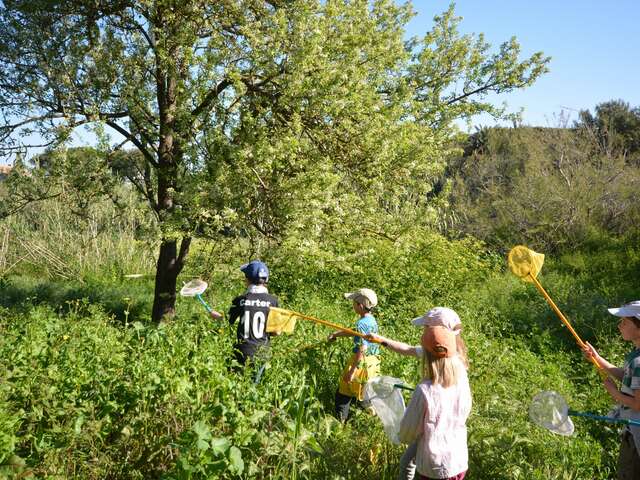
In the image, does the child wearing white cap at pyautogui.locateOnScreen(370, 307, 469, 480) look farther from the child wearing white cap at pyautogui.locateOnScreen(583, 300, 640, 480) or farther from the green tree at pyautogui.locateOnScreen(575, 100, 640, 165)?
the green tree at pyautogui.locateOnScreen(575, 100, 640, 165)

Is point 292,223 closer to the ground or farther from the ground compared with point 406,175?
closer to the ground

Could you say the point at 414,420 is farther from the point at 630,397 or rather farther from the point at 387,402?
the point at 630,397

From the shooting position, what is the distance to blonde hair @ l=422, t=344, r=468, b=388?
2.60 meters

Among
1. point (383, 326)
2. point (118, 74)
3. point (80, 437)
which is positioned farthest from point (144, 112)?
point (80, 437)

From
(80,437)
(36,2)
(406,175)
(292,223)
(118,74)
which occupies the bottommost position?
(80,437)

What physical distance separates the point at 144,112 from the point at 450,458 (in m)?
5.19

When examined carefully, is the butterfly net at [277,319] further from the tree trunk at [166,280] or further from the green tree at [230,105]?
the tree trunk at [166,280]

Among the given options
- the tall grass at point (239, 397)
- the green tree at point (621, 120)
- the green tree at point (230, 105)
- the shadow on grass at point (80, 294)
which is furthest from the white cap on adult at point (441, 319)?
the green tree at point (621, 120)

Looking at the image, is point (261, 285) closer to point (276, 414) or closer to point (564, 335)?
point (276, 414)

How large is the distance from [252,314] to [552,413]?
2.27 m

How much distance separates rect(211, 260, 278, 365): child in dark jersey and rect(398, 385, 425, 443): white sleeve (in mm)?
1938

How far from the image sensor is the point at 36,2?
5887 millimetres

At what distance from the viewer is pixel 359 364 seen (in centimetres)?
410

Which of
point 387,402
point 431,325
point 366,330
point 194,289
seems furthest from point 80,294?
point 431,325
